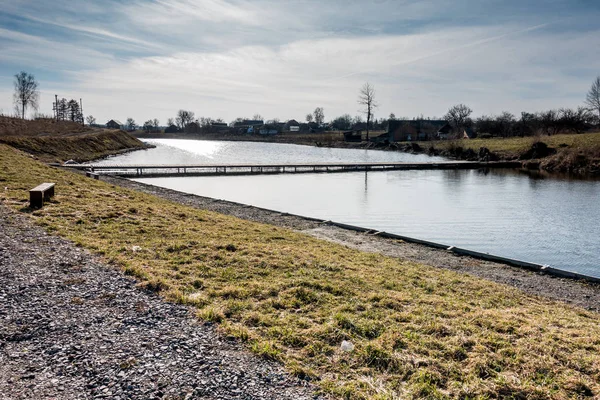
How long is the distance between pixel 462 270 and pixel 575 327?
14.4 ft

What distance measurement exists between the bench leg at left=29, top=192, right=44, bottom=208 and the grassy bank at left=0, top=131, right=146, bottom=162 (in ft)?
98.6

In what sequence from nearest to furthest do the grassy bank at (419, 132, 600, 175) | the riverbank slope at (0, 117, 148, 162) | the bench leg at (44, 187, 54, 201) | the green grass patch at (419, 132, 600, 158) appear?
the bench leg at (44, 187, 54, 201)
the riverbank slope at (0, 117, 148, 162)
the grassy bank at (419, 132, 600, 175)
the green grass patch at (419, 132, 600, 158)

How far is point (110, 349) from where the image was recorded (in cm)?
439

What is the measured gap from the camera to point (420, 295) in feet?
23.2

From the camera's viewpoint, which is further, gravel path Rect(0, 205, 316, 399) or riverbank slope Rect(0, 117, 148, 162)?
riverbank slope Rect(0, 117, 148, 162)

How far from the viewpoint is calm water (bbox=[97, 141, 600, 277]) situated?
1435 cm

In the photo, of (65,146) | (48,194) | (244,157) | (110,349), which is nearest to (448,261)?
(110,349)

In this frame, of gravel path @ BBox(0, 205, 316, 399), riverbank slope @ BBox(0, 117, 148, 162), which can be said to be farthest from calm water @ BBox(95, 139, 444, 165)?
gravel path @ BBox(0, 205, 316, 399)

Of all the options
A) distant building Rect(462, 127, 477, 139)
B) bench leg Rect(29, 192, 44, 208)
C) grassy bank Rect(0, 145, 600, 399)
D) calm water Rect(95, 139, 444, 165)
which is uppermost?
distant building Rect(462, 127, 477, 139)

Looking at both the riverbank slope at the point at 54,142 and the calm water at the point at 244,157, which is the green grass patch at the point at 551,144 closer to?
the calm water at the point at 244,157

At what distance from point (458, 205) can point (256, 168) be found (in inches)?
951

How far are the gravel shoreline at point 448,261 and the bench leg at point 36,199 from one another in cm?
714

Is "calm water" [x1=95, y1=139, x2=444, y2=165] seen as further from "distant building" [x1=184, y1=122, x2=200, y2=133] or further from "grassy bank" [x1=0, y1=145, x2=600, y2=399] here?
"distant building" [x1=184, y1=122, x2=200, y2=133]

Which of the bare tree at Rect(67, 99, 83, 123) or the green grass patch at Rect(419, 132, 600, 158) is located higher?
the bare tree at Rect(67, 99, 83, 123)
